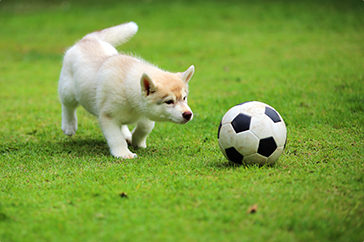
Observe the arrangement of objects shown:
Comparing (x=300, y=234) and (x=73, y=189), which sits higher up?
(x=300, y=234)

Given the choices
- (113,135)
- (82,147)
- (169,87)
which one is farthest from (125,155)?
(169,87)

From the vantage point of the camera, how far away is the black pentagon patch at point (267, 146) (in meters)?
4.16

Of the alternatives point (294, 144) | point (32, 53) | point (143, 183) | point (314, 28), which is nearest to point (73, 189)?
point (143, 183)

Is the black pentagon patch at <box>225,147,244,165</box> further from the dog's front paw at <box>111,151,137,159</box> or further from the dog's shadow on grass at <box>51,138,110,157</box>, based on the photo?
the dog's shadow on grass at <box>51,138,110,157</box>

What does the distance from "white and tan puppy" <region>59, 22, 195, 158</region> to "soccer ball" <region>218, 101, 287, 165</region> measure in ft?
2.22

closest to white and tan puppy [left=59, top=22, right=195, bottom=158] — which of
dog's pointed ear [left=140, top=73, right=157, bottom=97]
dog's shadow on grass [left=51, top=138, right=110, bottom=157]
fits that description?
dog's pointed ear [left=140, top=73, right=157, bottom=97]

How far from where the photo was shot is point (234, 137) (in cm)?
425

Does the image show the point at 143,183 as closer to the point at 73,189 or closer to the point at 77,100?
the point at 73,189

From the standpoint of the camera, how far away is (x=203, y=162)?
4.74 meters

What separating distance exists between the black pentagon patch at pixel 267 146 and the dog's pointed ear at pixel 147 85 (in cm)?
154

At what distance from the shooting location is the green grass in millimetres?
3088

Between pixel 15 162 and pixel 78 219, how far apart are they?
2.36 m

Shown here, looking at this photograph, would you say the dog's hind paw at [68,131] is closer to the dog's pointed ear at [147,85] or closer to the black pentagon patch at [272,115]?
the dog's pointed ear at [147,85]

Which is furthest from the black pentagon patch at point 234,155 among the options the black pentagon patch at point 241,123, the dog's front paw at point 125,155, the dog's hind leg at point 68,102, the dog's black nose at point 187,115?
the dog's hind leg at point 68,102
